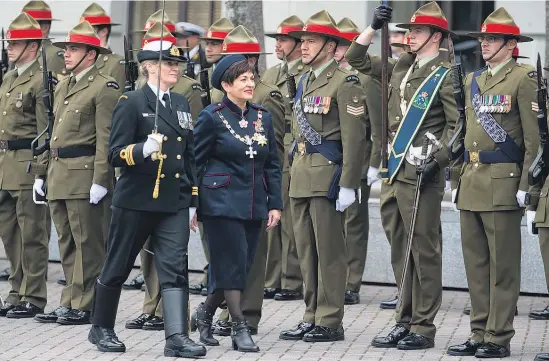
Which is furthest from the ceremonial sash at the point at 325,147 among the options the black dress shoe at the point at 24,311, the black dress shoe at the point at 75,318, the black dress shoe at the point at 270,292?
the black dress shoe at the point at 24,311

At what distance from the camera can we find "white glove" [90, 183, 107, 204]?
1069 centimetres

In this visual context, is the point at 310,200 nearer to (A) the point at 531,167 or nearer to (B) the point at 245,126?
(B) the point at 245,126

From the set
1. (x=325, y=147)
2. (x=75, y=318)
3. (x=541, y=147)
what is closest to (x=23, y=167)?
(x=75, y=318)

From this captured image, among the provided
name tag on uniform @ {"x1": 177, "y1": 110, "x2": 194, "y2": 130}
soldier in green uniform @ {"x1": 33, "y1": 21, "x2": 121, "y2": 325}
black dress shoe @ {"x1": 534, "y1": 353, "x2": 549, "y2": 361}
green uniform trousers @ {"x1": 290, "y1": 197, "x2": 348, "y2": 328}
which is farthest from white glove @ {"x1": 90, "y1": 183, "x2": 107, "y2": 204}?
black dress shoe @ {"x1": 534, "y1": 353, "x2": 549, "y2": 361}

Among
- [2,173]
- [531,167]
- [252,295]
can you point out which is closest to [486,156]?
[531,167]

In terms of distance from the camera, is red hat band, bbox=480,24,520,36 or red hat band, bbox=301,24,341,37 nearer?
red hat band, bbox=480,24,520,36

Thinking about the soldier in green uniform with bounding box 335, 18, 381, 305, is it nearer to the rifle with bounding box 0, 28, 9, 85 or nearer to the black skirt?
the black skirt

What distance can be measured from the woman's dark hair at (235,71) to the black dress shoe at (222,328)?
179 centimetres

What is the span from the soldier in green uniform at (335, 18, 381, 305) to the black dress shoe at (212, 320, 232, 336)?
205 centimetres

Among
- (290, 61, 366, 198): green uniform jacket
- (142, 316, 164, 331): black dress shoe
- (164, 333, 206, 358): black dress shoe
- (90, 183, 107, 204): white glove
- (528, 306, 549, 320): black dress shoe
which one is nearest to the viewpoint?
(164, 333, 206, 358): black dress shoe

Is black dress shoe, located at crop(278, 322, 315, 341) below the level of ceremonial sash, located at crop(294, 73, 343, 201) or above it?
below

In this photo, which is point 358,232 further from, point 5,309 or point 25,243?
point 5,309

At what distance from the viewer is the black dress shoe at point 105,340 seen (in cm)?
954

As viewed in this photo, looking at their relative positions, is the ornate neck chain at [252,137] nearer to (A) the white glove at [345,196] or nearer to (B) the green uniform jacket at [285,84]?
(A) the white glove at [345,196]
